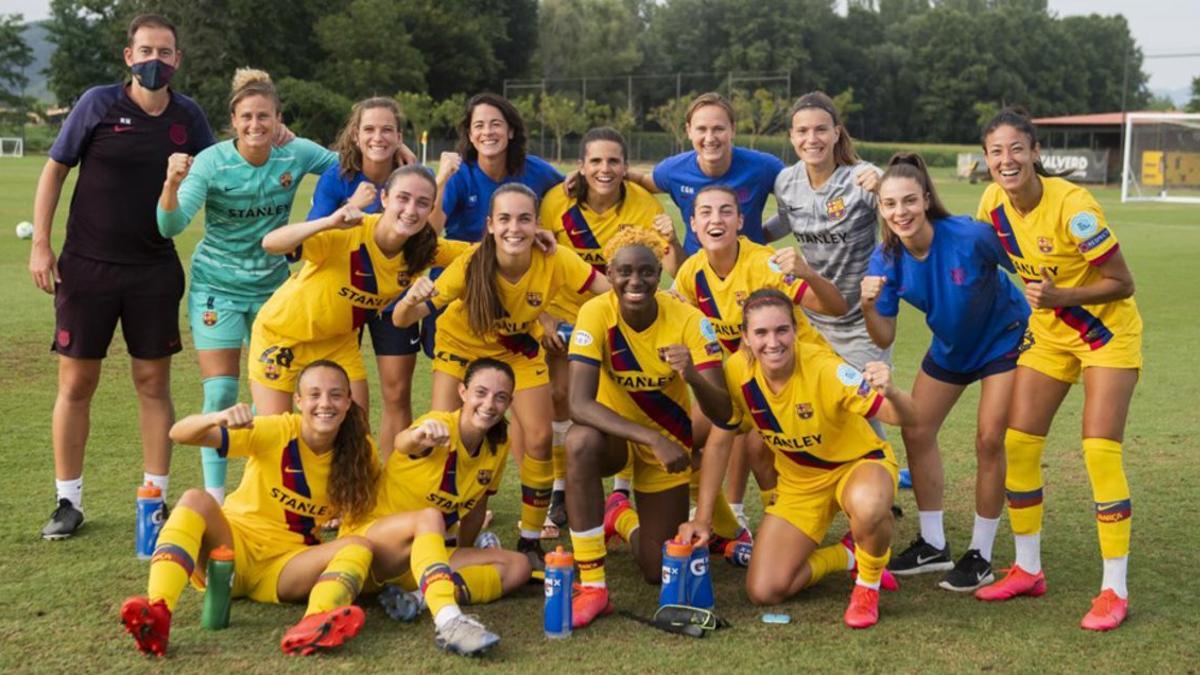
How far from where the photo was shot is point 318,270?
5.81m

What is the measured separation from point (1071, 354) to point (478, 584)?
2691 millimetres

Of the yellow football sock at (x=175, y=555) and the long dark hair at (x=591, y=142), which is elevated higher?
the long dark hair at (x=591, y=142)

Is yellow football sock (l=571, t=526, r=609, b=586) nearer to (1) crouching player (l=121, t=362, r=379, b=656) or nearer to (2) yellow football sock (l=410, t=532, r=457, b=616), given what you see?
(2) yellow football sock (l=410, t=532, r=457, b=616)

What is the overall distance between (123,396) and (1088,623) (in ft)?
22.5

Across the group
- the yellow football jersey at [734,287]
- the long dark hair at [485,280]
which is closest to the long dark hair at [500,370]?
the long dark hair at [485,280]

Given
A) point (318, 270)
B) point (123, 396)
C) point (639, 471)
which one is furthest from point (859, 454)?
point (123, 396)

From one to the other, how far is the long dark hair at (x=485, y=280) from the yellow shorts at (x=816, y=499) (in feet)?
5.21

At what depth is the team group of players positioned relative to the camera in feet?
16.4

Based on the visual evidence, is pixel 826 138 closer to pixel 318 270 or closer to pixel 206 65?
pixel 318 270

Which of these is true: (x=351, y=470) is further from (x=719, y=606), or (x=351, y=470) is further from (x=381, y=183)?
(x=381, y=183)

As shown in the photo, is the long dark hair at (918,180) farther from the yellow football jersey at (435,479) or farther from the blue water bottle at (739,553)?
the yellow football jersey at (435,479)

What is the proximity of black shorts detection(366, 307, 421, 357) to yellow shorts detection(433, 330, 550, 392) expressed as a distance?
0.15 metres

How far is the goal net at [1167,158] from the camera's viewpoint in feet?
128

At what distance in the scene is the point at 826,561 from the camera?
17.6 ft
